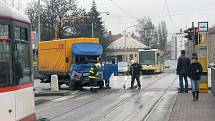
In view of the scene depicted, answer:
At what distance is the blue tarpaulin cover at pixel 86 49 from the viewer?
31.0m

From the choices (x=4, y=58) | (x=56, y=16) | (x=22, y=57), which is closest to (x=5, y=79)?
(x=4, y=58)

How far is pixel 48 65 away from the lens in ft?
112

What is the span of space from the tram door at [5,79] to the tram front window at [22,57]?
1.38 feet

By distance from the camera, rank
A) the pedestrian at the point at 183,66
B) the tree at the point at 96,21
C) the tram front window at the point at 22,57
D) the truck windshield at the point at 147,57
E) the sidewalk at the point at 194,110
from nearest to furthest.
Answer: the tram front window at the point at 22,57 < the sidewalk at the point at 194,110 < the pedestrian at the point at 183,66 < the truck windshield at the point at 147,57 < the tree at the point at 96,21

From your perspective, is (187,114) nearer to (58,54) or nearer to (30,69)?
(30,69)

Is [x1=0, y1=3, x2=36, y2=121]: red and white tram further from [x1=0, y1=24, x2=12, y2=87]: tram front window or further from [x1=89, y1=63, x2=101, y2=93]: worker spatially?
[x1=89, y1=63, x2=101, y2=93]: worker

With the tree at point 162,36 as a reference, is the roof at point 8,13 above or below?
below

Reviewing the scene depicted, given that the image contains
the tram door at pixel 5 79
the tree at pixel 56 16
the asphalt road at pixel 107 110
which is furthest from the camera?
the tree at pixel 56 16

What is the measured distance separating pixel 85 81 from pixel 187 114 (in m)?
15.1

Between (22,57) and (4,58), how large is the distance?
134 cm

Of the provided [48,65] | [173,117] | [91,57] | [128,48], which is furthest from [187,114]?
[128,48]

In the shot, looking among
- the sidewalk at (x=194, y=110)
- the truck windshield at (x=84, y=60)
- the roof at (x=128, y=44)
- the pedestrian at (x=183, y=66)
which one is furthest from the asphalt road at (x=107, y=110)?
the roof at (x=128, y=44)

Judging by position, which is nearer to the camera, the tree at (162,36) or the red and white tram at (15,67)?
the red and white tram at (15,67)

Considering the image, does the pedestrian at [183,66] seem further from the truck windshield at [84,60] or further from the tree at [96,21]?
the tree at [96,21]
